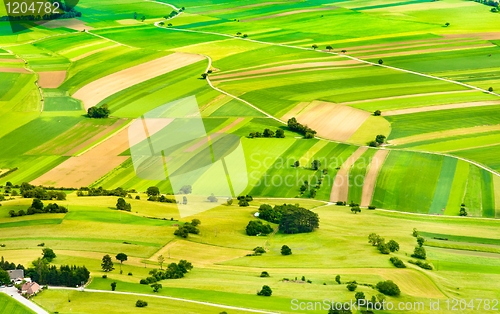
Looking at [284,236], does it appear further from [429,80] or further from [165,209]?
[429,80]

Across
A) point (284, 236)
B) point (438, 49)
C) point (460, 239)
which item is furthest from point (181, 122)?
point (438, 49)

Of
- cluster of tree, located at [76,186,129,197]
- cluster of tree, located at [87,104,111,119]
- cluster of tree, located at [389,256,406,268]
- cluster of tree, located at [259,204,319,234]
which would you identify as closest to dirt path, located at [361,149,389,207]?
cluster of tree, located at [259,204,319,234]

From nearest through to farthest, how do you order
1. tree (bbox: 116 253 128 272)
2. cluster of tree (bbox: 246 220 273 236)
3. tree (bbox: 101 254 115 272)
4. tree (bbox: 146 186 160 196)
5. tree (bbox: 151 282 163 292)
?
tree (bbox: 151 282 163 292), tree (bbox: 101 254 115 272), tree (bbox: 116 253 128 272), cluster of tree (bbox: 246 220 273 236), tree (bbox: 146 186 160 196)

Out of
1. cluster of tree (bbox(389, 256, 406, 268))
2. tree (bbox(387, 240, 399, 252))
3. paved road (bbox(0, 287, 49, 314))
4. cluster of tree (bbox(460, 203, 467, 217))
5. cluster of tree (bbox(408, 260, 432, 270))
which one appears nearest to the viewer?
paved road (bbox(0, 287, 49, 314))

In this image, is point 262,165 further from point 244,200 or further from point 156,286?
point 156,286

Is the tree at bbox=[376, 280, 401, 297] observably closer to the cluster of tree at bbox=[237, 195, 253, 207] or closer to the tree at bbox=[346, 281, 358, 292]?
the tree at bbox=[346, 281, 358, 292]

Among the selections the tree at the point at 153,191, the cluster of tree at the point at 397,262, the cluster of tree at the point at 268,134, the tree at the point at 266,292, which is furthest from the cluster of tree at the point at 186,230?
the cluster of tree at the point at 268,134

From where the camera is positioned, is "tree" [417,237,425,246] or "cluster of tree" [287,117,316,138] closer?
"tree" [417,237,425,246]
